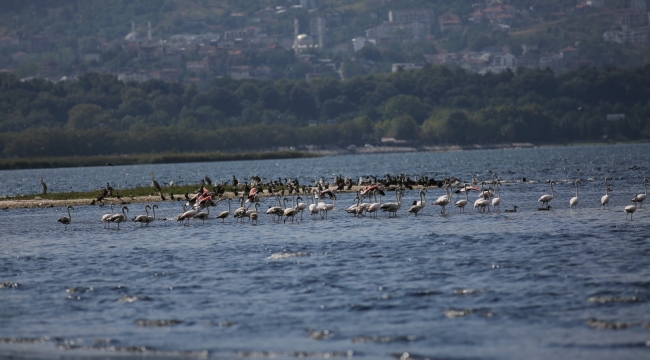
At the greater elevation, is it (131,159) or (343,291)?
(131,159)

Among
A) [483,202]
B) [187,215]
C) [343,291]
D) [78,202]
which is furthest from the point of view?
[78,202]

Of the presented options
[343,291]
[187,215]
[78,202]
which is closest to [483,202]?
[187,215]

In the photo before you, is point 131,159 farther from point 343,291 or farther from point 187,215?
point 343,291

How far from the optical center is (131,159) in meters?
174

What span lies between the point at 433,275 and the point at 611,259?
495cm

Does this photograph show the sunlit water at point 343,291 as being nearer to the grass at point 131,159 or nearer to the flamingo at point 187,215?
the flamingo at point 187,215

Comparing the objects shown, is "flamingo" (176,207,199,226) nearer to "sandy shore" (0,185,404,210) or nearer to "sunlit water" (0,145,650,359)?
"sunlit water" (0,145,650,359)

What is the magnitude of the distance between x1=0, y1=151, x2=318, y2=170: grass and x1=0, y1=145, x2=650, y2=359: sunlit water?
395ft

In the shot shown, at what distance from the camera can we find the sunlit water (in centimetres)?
2155

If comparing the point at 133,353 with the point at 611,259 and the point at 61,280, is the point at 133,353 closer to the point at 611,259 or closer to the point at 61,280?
the point at 61,280

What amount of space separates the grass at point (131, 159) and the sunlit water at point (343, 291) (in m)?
120

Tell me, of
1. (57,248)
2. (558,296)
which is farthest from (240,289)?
(57,248)

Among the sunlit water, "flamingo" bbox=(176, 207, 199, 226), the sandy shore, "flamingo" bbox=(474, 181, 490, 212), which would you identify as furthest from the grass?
the sunlit water

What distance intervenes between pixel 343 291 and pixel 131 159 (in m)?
150
